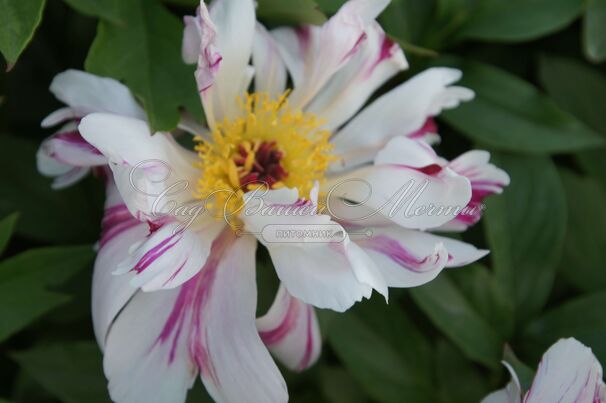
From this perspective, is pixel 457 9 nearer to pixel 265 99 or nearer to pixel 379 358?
pixel 265 99

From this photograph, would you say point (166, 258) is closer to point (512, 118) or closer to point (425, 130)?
point (425, 130)

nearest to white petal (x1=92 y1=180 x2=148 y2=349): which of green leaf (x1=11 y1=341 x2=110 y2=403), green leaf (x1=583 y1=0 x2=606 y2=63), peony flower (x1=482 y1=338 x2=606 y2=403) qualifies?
green leaf (x1=11 y1=341 x2=110 y2=403)

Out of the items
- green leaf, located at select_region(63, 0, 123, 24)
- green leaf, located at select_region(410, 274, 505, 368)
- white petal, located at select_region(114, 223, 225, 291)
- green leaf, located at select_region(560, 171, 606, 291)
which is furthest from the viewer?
green leaf, located at select_region(560, 171, 606, 291)

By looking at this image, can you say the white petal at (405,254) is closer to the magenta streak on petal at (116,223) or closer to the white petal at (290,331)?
the white petal at (290,331)

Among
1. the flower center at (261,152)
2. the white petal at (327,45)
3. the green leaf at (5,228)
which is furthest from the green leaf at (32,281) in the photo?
the white petal at (327,45)

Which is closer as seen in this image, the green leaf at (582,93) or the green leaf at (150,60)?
the green leaf at (150,60)

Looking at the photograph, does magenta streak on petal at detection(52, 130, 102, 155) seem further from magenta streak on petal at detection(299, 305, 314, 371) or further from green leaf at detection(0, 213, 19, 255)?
magenta streak on petal at detection(299, 305, 314, 371)

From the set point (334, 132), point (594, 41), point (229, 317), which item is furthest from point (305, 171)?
point (594, 41)
